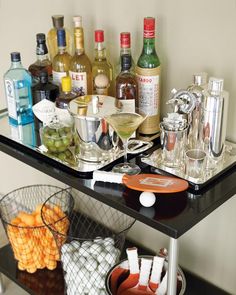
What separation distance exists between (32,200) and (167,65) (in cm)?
97

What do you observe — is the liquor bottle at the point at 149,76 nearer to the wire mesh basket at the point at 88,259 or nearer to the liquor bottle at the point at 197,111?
the liquor bottle at the point at 197,111

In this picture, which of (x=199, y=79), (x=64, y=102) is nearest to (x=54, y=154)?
(x=64, y=102)

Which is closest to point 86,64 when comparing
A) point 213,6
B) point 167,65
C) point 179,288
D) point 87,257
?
point 167,65

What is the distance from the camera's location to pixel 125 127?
4.44ft

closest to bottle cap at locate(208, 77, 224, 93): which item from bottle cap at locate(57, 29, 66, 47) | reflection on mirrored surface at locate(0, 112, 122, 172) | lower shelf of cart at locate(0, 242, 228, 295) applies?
reflection on mirrored surface at locate(0, 112, 122, 172)

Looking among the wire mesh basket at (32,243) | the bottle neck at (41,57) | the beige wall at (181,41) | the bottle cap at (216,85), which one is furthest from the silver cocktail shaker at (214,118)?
the wire mesh basket at (32,243)

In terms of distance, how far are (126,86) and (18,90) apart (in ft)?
1.12

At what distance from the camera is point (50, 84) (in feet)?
5.23

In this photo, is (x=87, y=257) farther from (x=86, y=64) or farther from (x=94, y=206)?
(x=86, y=64)

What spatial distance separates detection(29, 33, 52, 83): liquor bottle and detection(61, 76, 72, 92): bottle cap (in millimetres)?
157

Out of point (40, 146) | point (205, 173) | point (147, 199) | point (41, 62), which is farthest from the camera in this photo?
point (41, 62)

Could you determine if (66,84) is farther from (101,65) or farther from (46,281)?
(46,281)

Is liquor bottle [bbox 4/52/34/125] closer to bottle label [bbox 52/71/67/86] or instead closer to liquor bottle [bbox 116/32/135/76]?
bottle label [bbox 52/71/67/86]

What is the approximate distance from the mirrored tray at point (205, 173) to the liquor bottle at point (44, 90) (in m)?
0.37
